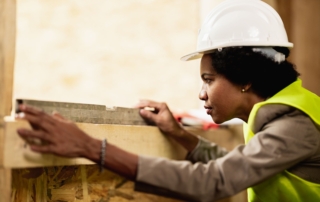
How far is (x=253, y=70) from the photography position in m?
1.38

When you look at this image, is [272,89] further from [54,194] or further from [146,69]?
[146,69]

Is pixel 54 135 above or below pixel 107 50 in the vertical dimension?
below

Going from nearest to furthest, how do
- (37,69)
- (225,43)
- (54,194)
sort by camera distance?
(54,194) < (225,43) < (37,69)

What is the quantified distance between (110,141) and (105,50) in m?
1.53

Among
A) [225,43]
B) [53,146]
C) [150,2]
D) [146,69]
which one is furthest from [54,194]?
[150,2]

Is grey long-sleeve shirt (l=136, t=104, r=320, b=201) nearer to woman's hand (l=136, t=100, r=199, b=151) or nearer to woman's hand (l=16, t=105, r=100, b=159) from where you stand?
woman's hand (l=16, t=105, r=100, b=159)

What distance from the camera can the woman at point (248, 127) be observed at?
3.36 ft

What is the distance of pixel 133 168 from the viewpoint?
1.03 meters

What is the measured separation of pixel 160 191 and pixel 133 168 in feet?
0.30

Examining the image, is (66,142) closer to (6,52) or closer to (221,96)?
(6,52)

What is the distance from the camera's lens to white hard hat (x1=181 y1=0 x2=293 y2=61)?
1395 millimetres

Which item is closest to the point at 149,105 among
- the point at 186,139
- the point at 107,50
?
the point at 186,139

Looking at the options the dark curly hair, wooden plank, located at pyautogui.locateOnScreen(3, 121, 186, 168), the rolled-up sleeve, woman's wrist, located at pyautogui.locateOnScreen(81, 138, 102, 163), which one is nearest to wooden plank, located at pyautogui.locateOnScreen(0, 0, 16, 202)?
wooden plank, located at pyautogui.locateOnScreen(3, 121, 186, 168)

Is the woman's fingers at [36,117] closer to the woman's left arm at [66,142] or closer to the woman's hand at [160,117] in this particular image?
the woman's left arm at [66,142]
